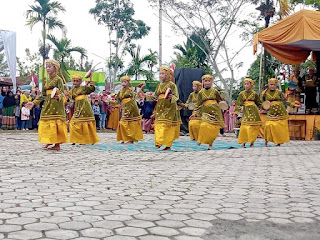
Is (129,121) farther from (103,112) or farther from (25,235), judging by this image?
(25,235)

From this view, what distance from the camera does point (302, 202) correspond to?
354 centimetres

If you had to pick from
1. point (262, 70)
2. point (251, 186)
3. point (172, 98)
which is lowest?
point (251, 186)

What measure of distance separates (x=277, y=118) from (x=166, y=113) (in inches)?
122

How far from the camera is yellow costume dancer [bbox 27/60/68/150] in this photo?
7961mm

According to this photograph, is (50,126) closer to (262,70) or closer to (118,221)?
(118,221)

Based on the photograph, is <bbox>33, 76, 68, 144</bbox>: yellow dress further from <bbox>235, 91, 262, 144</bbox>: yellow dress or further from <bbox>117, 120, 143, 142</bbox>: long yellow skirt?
<bbox>235, 91, 262, 144</bbox>: yellow dress

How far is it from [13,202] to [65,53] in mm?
22381

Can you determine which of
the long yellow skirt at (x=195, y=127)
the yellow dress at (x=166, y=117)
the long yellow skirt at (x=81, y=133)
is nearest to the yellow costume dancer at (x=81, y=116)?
the long yellow skirt at (x=81, y=133)

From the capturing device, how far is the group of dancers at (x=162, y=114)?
8.08 m

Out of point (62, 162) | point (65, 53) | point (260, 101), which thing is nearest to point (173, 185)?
point (62, 162)

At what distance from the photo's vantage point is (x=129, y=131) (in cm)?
1002

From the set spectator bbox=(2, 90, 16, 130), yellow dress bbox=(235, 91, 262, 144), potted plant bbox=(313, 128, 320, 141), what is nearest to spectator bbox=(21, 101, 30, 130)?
spectator bbox=(2, 90, 16, 130)

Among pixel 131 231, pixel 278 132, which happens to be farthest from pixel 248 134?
pixel 131 231

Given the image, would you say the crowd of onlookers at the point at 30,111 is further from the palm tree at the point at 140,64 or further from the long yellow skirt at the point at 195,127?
the palm tree at the point at 140,64
